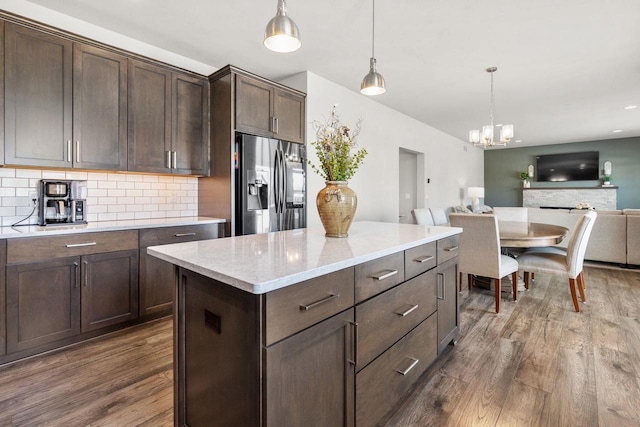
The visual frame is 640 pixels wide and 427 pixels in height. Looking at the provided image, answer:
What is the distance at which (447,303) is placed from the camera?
207 centimetres

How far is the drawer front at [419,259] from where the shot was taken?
5.26 feet

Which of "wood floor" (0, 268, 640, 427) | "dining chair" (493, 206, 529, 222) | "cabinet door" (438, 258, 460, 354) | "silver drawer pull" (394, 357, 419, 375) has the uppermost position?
"dining chair" (493, 206, 529, 222)

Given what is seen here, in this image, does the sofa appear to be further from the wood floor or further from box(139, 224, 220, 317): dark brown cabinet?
box(139, 224, 220, 317): dark brown cabinet

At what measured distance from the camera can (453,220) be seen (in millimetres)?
3113

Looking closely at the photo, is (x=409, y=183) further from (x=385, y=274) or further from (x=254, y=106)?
(x=385, y=274)

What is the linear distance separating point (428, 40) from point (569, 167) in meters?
8.28

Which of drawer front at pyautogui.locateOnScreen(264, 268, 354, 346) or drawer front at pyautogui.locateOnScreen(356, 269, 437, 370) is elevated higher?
drawer front at pyautogui.locateOnScreen(264, 268, 354, 346)

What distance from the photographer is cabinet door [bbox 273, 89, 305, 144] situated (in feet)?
11.3

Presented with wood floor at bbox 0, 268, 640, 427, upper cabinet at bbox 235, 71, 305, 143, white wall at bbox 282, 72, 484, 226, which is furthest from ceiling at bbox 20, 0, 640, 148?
wood floor at bbox 0, 268, 640, 427

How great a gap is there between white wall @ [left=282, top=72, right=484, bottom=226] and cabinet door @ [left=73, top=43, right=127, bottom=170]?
1.91 metres

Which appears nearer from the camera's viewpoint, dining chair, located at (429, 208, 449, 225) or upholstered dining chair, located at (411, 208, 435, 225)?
upholstered dining chair, located at (411, 208, 435, 225)

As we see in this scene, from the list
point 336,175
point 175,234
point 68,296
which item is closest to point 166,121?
point 175,234

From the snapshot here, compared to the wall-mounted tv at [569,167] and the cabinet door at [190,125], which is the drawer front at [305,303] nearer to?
the cabinet door at [190,125]

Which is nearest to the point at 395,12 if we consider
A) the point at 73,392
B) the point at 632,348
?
the point at 632,348
